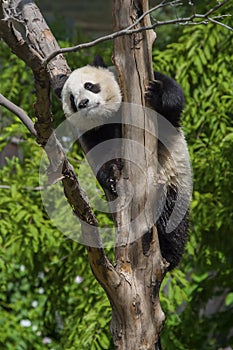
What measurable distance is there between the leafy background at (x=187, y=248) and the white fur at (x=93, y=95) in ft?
3.00

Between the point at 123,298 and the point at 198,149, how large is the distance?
1.84 m

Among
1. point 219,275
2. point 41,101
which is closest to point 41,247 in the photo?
point 219,275

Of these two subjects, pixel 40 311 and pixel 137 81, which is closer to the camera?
pixel 137 81

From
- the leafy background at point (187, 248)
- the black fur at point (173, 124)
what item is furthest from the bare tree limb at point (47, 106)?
the leafy background at point (187, 248)

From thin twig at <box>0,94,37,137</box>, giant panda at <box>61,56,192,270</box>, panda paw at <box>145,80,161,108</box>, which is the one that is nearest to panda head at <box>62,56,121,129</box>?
giant panda at <box>61,56,192,270</box>

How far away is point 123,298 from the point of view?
9.85 ft

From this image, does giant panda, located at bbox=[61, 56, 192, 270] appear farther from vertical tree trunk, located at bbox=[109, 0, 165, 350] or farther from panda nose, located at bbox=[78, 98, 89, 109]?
vertical tree trunk, located at bbox=[109, 0, 165, 350]

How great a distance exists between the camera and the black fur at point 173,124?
3.14 meters

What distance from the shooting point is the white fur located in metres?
3.37

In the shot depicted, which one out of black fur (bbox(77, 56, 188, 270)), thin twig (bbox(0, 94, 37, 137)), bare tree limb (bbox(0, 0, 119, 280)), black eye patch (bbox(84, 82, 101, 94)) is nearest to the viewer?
bare tree limb (bbox(0, 0, 119, 280))

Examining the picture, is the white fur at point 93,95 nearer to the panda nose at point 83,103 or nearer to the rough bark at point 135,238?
the panda nose at point 83,103

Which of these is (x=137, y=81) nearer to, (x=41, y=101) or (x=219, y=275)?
(x=41, y=101)

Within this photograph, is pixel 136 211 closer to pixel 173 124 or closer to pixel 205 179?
pixel 173 124

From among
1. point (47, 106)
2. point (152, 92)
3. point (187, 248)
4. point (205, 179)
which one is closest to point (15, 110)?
point (47, 106)
